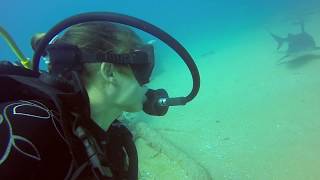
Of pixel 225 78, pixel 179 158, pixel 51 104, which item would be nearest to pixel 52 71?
pixel 51 104

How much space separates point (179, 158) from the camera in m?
5.89

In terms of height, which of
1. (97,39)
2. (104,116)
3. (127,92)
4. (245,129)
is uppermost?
(97,39)

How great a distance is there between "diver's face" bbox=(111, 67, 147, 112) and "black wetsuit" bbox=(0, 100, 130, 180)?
0.59m

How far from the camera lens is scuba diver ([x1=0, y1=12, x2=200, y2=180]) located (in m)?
1.60

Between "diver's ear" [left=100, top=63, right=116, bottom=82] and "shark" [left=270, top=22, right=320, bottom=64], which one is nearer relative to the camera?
"diver's ear" [left=100, top=63, right=116, bottom=82]

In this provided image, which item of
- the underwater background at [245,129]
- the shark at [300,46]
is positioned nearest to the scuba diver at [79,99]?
the underwater background at [245,129]

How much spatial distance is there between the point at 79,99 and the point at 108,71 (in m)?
0.31

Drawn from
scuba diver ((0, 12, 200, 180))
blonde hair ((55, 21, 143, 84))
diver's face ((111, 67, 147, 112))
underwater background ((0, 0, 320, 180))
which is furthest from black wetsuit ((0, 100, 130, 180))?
underwater background ((0, 0, 320, 180))

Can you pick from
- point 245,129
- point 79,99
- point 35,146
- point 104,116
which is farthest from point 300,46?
point 35,146

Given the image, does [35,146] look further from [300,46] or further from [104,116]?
[300,46]

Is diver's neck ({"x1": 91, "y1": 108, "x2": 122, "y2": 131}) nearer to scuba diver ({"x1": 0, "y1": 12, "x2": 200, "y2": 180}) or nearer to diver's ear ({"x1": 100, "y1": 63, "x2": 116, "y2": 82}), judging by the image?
scuba diver ({"x1": 0, "y1": 12, "x2": 200, "y2": 180})

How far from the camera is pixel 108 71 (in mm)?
2297

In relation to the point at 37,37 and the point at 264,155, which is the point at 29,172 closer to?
the point at 37,37

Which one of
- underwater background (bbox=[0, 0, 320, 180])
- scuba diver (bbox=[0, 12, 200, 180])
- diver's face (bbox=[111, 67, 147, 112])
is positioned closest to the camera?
scuba diver (bbox=[0, 12, 200, 180])
